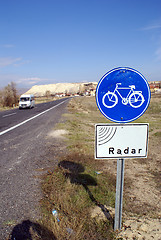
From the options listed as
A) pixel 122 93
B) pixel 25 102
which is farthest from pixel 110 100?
pixel 25 102

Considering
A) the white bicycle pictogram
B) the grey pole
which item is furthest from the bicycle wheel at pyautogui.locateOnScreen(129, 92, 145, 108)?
the grey pole

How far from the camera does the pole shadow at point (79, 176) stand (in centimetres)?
329

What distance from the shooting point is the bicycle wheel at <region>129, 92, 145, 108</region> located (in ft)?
6.99

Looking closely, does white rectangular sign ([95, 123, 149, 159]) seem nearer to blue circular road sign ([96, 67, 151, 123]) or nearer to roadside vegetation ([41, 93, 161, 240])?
blue circular road sign ([96, 67, 151, 123])

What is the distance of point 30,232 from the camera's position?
238 cm

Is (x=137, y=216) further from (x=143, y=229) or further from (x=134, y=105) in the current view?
(x=134, y=105)

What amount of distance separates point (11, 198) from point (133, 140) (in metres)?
2.34

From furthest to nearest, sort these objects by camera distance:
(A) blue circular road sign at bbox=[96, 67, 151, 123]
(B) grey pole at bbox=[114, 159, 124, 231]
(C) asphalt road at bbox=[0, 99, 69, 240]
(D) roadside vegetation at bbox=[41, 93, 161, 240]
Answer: (C) asphalt road at bbox=[0, 99, 69, 240], (D) roadside vegetation at bbox=[41, 93, 161, 240], (B) grey pole at bbox=[114, 159, 124, 231], (A) blue circular road sign at bbox=[96, 67, 151, 123]

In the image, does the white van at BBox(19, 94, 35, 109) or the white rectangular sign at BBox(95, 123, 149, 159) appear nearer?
the white rectangular sign at BBox(95, 123, 149, 159)

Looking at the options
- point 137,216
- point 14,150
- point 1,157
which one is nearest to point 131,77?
point 137,216

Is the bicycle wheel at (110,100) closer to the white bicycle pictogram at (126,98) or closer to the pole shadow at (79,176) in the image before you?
the white bicycle pictogram at (126,98)

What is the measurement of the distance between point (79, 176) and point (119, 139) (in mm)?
2297

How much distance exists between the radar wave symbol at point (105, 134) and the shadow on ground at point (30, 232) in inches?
53.9

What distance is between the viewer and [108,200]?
3.36 meters
